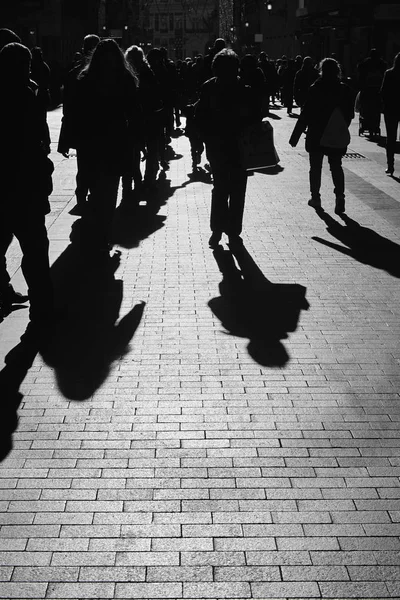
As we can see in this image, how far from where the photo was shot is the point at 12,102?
6457 mm

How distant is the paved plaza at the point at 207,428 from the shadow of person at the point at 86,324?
23 mm

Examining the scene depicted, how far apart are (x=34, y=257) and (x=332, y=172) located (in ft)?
17.6

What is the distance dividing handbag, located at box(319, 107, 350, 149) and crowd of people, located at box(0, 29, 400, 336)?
11 millimetres

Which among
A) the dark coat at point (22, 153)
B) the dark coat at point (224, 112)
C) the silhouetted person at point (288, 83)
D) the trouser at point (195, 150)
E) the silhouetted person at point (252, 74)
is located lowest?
the silhouetted person at point (288, 83)

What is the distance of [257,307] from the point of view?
7293 mm

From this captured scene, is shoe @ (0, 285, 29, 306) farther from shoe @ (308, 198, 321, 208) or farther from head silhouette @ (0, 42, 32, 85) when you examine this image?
shoe @ (308, 198, 321, 208)

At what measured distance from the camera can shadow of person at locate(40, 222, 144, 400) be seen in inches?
227

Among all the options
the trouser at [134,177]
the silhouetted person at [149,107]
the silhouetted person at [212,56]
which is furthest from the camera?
the silhouetted person at [212,56]

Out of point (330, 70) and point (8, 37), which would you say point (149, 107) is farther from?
point (8, 37)

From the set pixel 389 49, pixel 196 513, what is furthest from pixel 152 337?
pixel 389 49

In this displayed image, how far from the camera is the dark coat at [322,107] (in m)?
11.2

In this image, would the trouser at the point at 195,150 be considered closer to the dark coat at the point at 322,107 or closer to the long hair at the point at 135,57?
the long hair at the point at 135,57

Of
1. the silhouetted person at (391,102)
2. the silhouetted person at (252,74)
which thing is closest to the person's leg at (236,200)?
the silhouetted person at (252,74)

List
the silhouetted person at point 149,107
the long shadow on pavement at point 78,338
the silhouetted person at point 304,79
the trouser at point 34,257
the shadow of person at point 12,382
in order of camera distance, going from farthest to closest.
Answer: the silhouetted person at point 304,79
the silhouetted person at point 149,107
the trouser at point 34,257
the long shadow on pavement at point 78,338
the shadow of person at point 12,382
